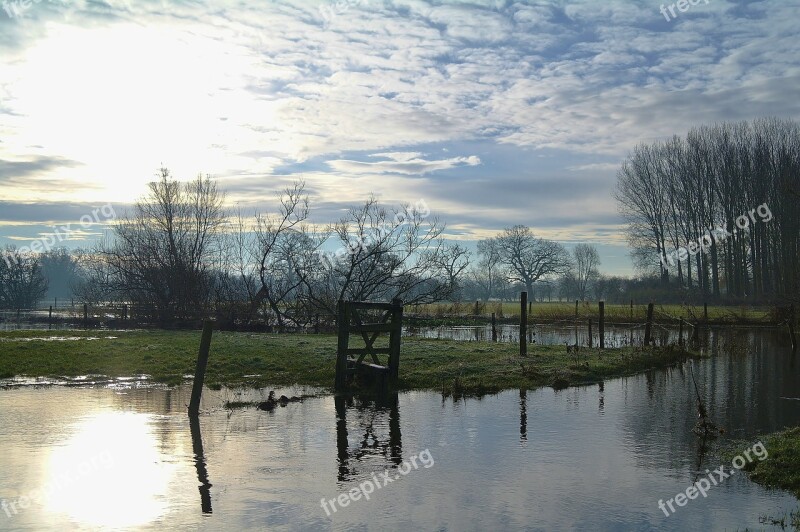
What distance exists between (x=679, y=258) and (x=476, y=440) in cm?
7415

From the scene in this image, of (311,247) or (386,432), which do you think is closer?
(386,432)

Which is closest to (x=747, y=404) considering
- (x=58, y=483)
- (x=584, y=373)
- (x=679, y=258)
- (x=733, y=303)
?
(x=584, y=373)

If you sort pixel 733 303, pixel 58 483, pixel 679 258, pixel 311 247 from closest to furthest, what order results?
pixel 58 483 < pixel 311 247 < pixel 733 303 < pixel 679 258

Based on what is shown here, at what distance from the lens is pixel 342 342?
1875 centimetres

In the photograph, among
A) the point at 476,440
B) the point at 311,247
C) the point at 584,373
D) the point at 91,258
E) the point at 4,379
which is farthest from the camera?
the point at 91,258

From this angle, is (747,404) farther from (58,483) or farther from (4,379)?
(4,379)

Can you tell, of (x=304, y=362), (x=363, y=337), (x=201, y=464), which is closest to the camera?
(x=201, y=464)

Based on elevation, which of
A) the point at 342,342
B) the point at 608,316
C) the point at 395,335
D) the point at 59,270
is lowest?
the point at 608,316

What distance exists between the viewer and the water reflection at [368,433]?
1161cm

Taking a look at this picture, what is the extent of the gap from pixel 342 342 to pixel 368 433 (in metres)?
5.09

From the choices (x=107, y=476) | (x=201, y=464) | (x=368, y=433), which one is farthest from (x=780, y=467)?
(x=107, y=476)

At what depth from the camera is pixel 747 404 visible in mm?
Answer: 18203

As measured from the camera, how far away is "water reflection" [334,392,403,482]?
1161 cm

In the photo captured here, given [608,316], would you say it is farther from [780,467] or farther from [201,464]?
[201,464]
